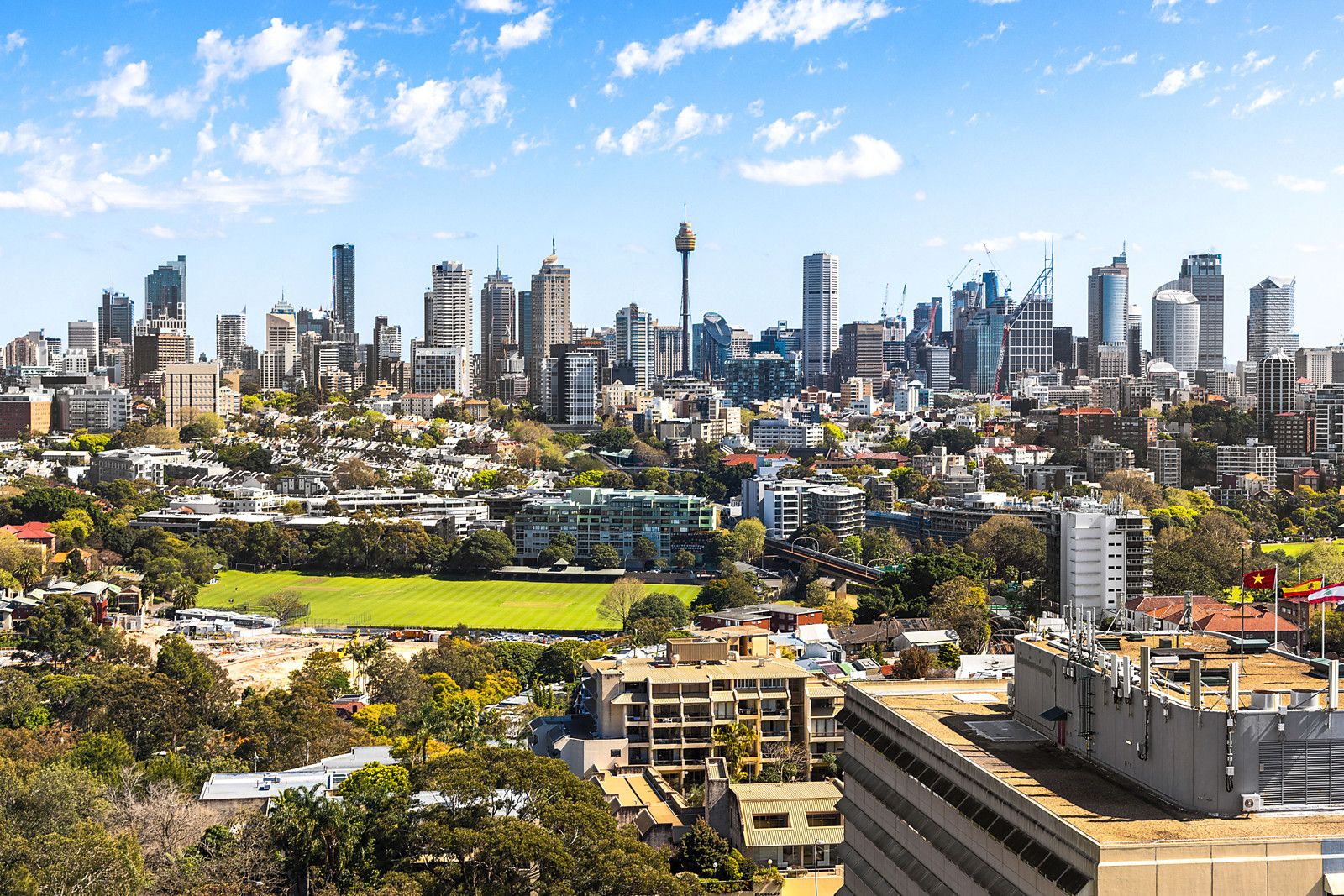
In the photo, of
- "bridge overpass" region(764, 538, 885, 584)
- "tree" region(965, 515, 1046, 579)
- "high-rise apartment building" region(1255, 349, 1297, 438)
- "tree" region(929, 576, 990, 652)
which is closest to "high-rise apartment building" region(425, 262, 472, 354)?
"high-rise apartment building" region(1255, 349, 1297, 438)

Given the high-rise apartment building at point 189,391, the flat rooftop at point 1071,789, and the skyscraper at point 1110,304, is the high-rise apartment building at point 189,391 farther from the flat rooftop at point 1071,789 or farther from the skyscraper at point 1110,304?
the skyscraper at point 1110,304

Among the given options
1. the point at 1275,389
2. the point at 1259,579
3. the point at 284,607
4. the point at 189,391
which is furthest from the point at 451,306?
the point at 1259,579

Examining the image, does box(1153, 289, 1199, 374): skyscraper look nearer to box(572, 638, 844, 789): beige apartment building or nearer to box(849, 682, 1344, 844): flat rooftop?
box(572, 638, 844, 789): beige apartment building

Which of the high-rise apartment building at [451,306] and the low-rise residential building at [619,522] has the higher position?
the high-rise apartment building at [451,306]

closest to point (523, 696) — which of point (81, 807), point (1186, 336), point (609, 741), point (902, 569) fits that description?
point (609, 741)

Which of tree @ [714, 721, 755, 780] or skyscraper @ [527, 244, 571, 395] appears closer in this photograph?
tree @ [714, 721, 755, 780]

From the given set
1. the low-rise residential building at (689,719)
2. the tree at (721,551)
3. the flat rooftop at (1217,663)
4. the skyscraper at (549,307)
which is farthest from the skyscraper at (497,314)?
the flat rooftop at (1217,663)
